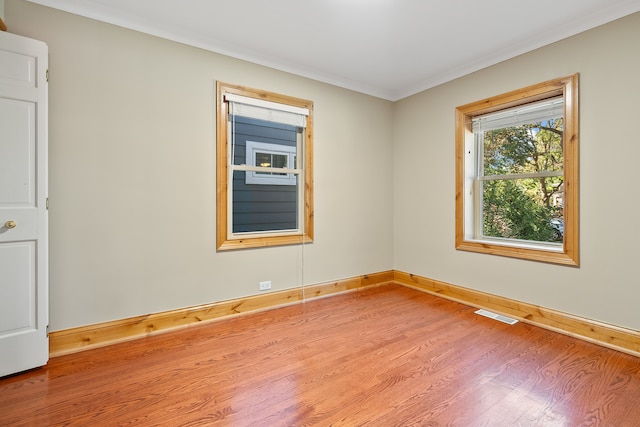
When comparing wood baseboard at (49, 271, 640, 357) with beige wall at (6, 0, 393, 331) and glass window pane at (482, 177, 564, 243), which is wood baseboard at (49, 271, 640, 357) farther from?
glass window pane at (482, 177, 564, 243)

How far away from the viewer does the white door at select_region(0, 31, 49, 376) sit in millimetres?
2012

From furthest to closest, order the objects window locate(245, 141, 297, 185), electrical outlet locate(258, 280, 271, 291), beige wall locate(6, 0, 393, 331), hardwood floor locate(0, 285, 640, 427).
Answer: window locate(245, 141, 297, 185) → electrical outlet locate(258, 280, 271, 291) → beige wall locate(6, 0, 393, 331) → hardwood floor locate(0, 285, 640, 427)

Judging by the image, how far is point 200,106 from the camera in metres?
2.92

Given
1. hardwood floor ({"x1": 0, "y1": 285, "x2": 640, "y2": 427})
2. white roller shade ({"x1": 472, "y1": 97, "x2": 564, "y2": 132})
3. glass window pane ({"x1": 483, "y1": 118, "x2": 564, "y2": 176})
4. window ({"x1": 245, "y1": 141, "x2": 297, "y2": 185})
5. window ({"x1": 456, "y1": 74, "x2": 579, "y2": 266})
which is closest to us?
hardwood floor ({"x1": 0, "y1": 285, "x2": 640, "y2": 427})

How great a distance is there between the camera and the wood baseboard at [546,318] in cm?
242

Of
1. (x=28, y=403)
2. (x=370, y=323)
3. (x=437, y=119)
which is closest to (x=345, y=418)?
(x=370, y=323)

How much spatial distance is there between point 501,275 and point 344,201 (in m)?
1.90

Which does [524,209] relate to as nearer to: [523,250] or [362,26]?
[523,250]

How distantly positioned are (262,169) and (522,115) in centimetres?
274

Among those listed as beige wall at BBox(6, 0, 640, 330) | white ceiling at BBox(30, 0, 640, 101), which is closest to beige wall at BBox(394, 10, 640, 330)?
beige wall at BBox(6, 0, 640, 330)

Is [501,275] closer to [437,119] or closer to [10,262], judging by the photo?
[437,119]

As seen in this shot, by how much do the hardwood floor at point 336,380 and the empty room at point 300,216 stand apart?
0.02 m

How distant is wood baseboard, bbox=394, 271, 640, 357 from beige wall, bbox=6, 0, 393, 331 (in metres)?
1.80

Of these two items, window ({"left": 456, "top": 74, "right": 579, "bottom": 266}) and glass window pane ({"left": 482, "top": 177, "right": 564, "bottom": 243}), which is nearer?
window ({"left": 456, "top": 74, "right": 579, "bottom": 266})
